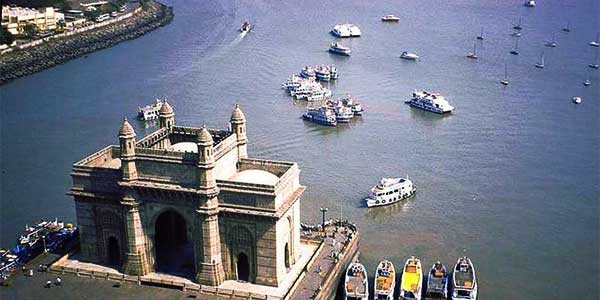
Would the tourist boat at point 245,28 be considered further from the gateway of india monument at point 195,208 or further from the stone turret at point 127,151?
the stone turret at point 127,151

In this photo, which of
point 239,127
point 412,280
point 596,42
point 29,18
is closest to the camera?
point 412,280

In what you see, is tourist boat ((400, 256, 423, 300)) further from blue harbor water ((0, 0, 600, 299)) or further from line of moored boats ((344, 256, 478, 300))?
blue harbor water ((0, 0, 600, 299))

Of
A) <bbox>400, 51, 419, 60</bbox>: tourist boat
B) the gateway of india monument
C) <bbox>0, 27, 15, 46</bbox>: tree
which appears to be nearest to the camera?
the gateway of india monument

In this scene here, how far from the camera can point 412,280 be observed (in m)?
37.5

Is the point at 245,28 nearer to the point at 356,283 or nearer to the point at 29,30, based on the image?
the point at 29,30

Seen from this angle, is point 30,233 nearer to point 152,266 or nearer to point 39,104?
point 152,266

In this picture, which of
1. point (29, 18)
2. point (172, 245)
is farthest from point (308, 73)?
point (172, 245)

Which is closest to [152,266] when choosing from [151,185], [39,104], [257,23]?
[151,185]

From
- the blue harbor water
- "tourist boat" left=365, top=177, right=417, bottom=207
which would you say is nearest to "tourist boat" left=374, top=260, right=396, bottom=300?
the blue harbor water

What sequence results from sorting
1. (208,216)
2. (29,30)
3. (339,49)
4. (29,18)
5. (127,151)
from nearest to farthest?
1. (208,216)
2. (127,151)
3. (29,30)
4. (339,49)
5. (29,18)

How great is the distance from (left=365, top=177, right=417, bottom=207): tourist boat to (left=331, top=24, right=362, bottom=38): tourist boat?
55861 millimetres

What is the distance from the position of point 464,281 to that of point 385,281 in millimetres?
3829

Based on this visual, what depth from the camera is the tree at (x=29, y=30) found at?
298 ft

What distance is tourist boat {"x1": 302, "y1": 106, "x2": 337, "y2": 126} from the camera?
6619 centimetres
